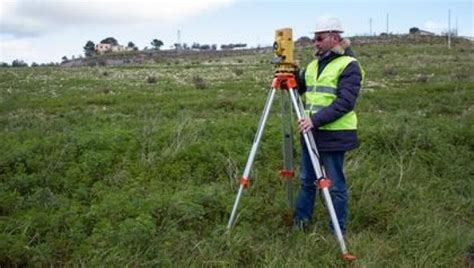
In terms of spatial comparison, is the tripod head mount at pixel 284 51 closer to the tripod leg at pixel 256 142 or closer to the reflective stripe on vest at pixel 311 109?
the tripod leg at pixel 256 142

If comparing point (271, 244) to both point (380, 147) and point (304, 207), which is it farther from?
point (380, 147)

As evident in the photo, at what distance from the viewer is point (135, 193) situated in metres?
5.34

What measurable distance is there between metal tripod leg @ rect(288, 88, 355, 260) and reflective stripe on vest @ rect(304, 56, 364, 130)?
0.43 feet

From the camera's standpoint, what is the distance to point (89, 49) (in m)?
82.2

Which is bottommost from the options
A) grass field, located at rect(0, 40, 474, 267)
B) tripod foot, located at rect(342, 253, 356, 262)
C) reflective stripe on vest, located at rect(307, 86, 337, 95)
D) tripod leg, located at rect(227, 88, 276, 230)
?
tripod foot, located at rect(342, 253, 356, 262)

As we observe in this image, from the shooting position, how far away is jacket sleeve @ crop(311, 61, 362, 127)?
13.8 ft

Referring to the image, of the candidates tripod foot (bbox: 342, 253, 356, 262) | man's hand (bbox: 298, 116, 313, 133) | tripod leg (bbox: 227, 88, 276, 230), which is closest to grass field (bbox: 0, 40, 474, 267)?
tripod foot (bbox: 342, 253, 356, 262)

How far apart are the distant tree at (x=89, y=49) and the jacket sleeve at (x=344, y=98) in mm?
77326

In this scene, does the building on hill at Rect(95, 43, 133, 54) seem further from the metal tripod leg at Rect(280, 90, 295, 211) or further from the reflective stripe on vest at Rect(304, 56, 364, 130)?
the reflective stripe on vest at Rect(304, 56, 364, 130)

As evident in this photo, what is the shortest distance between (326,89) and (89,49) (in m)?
82.6

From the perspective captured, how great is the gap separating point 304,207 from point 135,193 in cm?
178

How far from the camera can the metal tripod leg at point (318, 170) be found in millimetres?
4145

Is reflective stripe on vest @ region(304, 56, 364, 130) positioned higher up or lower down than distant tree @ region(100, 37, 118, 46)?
lower down

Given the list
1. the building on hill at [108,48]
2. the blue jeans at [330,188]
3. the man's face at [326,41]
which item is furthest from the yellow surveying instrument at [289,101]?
the building on hill at [108,48]
